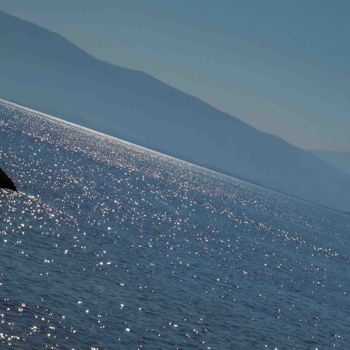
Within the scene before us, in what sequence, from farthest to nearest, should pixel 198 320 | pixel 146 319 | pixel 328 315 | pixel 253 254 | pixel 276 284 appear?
pixel 253 254 < pixel 276 284 < pixel 328 315 < pixel 198 320 < pixel 146 319

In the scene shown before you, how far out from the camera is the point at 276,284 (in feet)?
253

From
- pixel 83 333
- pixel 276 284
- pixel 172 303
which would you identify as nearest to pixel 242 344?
pixel 172 303

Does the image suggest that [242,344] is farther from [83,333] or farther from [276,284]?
[276,284]

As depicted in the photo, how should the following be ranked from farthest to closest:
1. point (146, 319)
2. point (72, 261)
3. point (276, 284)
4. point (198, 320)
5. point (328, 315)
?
point (276, 284), point (328, 315), point (72, 261), point (198, 320), point (146, 319)

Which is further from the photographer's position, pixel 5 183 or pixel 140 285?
pixel 5 183

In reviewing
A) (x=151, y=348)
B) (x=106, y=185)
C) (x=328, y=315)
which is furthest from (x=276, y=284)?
(x=106, y=185)

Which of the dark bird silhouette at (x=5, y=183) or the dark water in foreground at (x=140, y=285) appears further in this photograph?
the dark bird silhouette at (x=5, y=183)

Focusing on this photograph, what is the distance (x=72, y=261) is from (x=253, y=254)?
5083cm

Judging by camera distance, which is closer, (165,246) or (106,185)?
(165,246)

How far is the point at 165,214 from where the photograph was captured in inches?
4759

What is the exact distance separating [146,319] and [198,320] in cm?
543

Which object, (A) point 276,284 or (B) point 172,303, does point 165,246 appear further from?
(B) point 172,303

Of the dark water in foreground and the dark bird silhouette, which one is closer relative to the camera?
the dark water in foreground

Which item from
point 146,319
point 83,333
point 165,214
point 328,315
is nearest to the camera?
point 83,333
